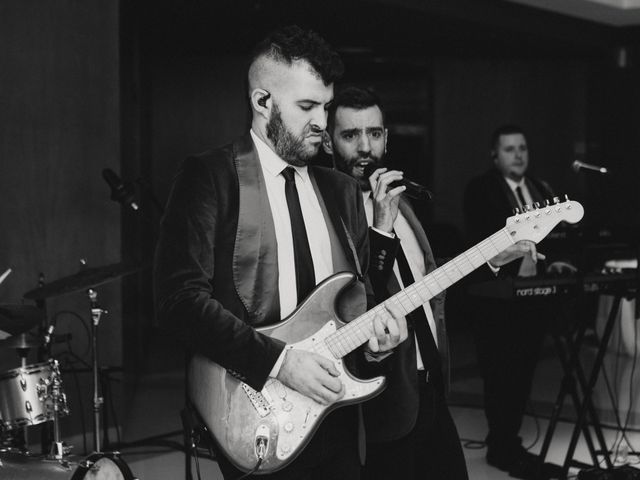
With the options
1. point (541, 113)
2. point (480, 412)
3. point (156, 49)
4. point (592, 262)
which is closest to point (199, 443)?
point (592, 262)

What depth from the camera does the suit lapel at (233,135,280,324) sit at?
7.13 feet

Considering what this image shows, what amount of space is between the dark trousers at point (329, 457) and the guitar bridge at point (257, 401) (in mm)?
140

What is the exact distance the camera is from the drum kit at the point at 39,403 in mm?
3287

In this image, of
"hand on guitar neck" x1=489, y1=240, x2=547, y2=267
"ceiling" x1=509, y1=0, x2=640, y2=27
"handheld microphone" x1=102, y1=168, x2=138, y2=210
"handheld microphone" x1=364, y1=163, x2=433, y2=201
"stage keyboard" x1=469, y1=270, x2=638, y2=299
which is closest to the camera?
"handheld microphone" x1=364, y1=163, x2=433, y2=201

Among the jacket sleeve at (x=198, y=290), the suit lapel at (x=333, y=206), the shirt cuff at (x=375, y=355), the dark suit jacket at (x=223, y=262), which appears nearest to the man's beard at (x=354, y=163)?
the suit lapel at (x=333, y=206)

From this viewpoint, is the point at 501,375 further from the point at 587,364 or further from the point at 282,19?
the point at 282,19

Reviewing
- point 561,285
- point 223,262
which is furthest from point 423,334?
point 561,285

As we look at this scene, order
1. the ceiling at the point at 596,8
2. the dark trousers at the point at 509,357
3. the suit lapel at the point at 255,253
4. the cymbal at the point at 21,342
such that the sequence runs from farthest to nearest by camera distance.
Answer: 1. the ceiling at the point at 596,8
2. the dark trousers at the point at 509,357
3. the cymbal at the point at 21,342
4. the suit lapel at the point at 255,253

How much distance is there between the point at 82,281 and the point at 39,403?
0.57m

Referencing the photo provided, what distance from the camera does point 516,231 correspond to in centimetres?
255

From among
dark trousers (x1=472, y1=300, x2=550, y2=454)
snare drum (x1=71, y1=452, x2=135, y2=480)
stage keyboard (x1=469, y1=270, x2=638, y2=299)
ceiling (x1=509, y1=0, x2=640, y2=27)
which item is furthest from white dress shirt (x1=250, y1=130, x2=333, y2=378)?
ceiling (x1=509, y1=0, x2=640, y2=27)

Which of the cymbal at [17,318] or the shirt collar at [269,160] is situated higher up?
the shirt collar at [269,160]

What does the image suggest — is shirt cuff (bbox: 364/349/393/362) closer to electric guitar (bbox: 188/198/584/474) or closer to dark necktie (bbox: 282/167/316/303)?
electric guitar (bbox: 188/198/584/474)

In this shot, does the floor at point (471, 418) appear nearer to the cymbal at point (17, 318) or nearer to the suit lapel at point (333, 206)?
the cymbal at point (17, 318)
